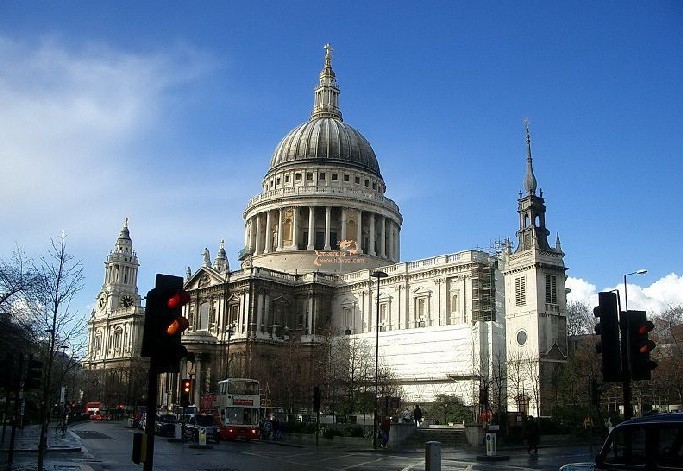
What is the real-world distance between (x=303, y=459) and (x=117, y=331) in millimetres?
106738

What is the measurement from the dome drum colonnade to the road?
195 feet

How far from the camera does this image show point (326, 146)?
110562 mm

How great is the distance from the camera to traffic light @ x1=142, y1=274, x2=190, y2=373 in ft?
40.5

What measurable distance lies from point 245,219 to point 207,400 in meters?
51.4

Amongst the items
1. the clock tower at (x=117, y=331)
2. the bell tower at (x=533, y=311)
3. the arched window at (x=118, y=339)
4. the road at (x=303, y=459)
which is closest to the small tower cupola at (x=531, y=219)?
the bell tower at (x=533, y=311)

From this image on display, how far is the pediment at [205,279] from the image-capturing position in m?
96.3

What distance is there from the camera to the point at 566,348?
6475 centimetres

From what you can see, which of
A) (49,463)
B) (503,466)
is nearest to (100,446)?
(49,463)

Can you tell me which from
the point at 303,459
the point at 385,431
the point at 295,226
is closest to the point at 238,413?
the point at 385,431

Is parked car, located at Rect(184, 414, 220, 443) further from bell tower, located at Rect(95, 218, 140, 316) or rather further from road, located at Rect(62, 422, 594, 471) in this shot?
bell tower, located at Rect(95, 218, 140, 316)

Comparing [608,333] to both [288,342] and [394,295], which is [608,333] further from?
[288,342]

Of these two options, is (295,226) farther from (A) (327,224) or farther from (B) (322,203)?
(B) (322,203)

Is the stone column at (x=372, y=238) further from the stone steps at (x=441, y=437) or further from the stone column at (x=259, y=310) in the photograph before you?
the stone steps at (x=441, y=437)

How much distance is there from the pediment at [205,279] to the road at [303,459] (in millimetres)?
52364
